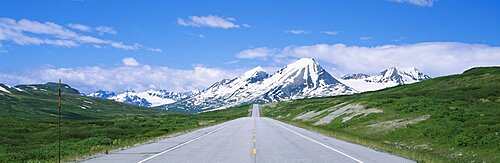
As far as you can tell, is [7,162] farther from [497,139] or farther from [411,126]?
[411,126]

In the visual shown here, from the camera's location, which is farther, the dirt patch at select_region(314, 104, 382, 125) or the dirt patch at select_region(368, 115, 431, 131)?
the dirt patch at select_region(314, 104, 382, 125)

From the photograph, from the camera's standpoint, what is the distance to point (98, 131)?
66.6m

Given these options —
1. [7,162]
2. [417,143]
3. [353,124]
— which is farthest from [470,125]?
[7,162]

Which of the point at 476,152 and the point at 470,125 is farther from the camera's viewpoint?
the point at 470,125

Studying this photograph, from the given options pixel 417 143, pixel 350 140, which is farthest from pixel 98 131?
pixel 417 143

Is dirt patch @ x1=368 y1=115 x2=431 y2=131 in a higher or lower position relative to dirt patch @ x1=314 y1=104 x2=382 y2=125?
lower

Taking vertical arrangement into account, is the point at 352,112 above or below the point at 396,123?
above

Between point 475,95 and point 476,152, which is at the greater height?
point 475,95

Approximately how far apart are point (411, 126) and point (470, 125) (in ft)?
18.2

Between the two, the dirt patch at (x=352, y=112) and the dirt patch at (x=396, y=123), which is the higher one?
the dirt patch at (x=352, y=112)

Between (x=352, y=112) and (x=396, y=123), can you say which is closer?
(x=396, y=123)

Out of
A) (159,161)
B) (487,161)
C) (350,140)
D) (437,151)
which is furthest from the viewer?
(350,140)

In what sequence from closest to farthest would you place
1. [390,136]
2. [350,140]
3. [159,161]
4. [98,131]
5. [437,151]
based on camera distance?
1. [159,161]
2. [437,151]
3. [350,140]
4. [390,136]
5. [98,131]

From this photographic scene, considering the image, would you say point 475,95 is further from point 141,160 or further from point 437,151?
point 141,160
